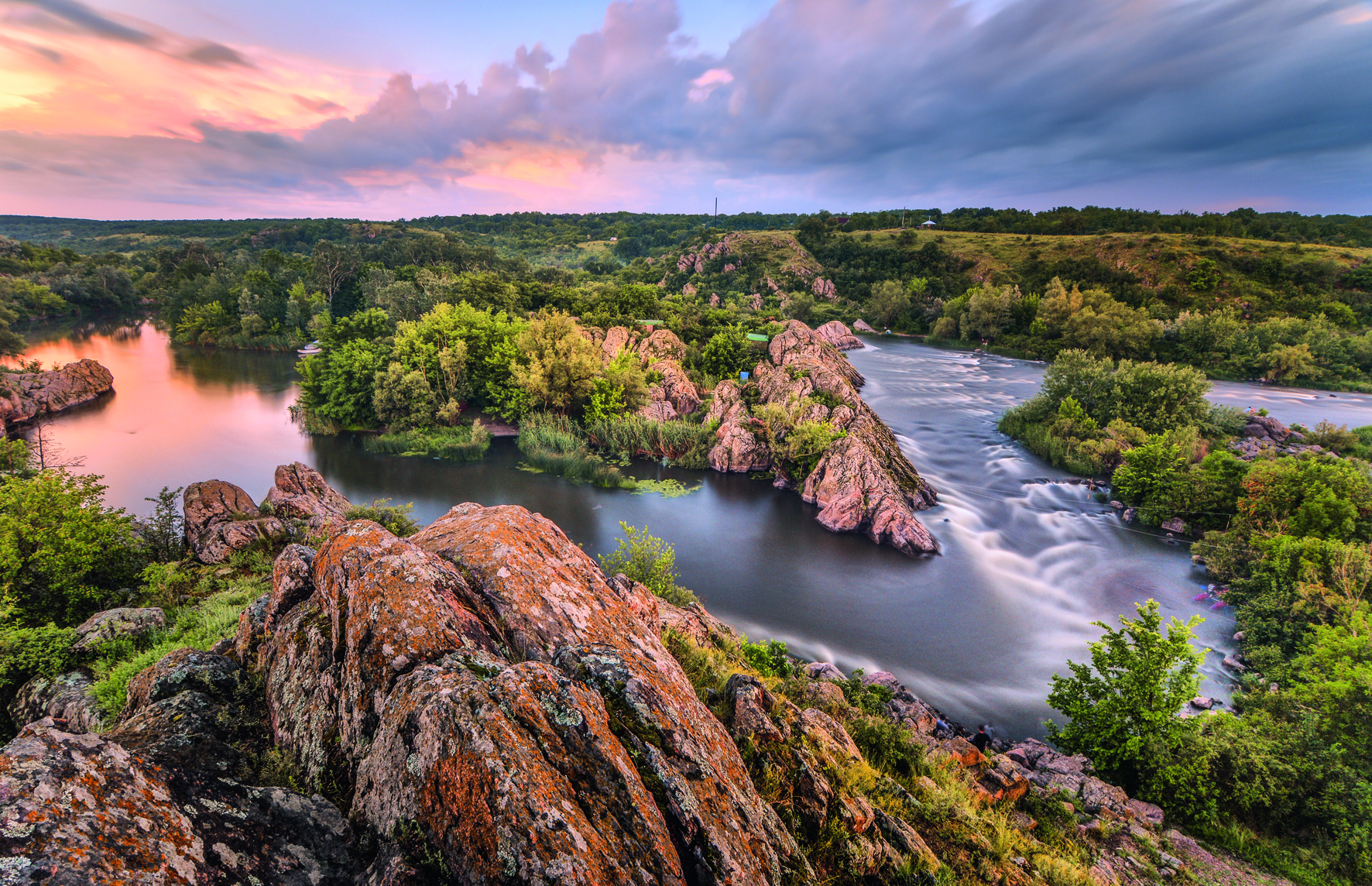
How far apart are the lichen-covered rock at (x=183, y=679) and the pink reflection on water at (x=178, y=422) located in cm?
2760

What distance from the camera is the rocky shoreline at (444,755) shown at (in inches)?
145

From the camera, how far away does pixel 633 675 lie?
20.7 feet

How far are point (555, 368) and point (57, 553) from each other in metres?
26.5

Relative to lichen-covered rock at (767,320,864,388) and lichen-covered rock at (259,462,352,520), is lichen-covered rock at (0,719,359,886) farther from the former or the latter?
lichen-covered rock at (767,320,864,388)

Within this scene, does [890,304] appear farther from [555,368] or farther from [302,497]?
[302,497]

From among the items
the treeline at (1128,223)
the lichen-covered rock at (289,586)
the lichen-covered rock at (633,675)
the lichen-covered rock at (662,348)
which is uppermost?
the treeline at (1128,223)

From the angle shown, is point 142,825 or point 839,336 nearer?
point 142,825

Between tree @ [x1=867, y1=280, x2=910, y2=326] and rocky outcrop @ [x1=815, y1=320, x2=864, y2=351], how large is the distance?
1739 cm

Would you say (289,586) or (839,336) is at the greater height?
(839,336)

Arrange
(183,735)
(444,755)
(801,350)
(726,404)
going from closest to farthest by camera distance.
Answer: (444,755) < (183,735) < (726,404) < (801,350)

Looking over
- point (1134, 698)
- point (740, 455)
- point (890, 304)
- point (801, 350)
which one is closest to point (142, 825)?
point (1134, 698)

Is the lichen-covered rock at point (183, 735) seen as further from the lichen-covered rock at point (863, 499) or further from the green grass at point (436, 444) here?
the green grass at point (436, 444)

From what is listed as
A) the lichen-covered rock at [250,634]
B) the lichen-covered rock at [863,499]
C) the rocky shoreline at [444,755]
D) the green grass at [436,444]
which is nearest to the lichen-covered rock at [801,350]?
the lichen-covered rock at [863,499]

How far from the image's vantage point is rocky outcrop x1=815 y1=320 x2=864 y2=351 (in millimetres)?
71875
